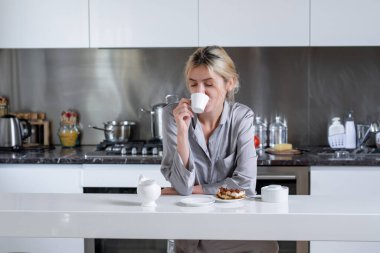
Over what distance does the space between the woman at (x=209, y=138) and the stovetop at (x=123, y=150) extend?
3.58 ft

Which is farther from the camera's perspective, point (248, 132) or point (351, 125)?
point (351, 125)

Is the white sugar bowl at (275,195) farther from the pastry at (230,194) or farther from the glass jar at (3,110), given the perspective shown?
the glass jar at (3,110)

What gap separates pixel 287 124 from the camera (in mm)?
3730

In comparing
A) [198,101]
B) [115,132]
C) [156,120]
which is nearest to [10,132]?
[115,132]

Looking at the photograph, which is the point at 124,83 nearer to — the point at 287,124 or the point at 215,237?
the point at 287,124

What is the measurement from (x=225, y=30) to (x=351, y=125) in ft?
3.49

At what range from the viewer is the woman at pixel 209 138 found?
2.01 m

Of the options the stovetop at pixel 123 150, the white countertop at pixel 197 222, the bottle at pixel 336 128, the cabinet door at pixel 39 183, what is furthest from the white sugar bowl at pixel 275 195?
the bottle at pixel 336 128

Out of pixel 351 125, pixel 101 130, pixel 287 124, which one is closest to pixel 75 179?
pixel 101 130

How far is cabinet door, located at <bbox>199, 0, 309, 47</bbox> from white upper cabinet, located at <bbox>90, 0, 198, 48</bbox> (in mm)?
88

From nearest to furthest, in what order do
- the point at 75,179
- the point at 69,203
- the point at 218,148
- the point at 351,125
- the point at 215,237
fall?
1. the point at 215,237
2. the point at 69,203
3. the point at 218,148
4. the point at 75,179
5. the point at 351,125

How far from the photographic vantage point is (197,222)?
1590 mm

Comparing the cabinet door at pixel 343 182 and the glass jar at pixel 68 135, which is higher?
the glass jar at pixel 68 135

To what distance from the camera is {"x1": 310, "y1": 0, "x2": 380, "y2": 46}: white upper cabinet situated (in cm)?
326
